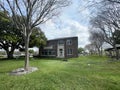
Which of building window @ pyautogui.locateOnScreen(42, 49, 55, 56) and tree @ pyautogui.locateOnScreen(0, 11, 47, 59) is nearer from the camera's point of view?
tree @ pyautogui.locateOnScreen(0, 11, 47, 59)

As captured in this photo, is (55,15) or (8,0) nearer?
(8,0)

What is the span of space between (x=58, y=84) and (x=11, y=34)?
2350cm

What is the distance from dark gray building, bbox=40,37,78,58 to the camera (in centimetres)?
3800

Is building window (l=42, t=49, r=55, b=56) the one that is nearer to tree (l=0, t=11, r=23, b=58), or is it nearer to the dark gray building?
the dark gray building

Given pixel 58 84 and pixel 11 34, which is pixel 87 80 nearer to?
pixel 58 84

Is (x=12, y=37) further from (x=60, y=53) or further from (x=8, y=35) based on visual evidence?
(x=60, y=53)

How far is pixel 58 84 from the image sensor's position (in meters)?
8.32

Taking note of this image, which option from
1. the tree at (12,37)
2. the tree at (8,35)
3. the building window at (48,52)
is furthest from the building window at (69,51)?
the tree at (8,35)

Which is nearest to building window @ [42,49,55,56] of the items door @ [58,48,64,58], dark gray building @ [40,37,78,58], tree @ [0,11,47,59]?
dark gray building @ [40,37,78,58]

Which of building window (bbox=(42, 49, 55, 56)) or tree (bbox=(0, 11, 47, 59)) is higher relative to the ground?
tree (bbox=(0, 11, 47, 59))

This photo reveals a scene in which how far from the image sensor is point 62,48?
40.2 meters

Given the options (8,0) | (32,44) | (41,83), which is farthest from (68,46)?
(41,83)

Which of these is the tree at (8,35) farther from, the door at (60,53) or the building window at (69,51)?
the building window at (69,51)

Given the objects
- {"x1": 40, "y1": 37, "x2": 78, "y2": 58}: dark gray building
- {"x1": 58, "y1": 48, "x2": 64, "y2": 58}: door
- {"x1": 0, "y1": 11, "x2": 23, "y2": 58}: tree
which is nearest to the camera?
{"x1": 0, "y1": 11, "x2": 23, "y2": 58}: tree
